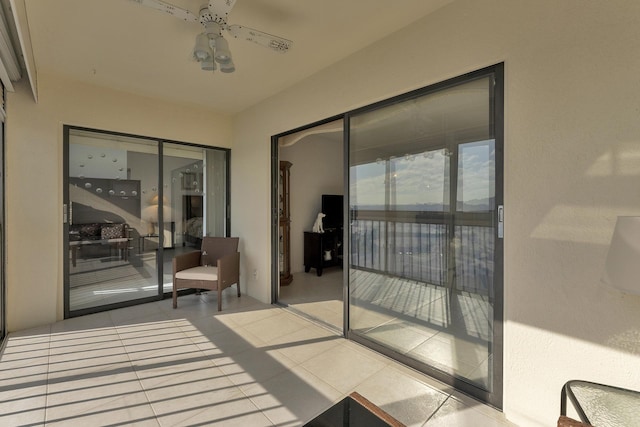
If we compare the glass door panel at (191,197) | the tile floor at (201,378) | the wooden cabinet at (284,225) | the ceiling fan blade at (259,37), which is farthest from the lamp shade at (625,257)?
the glass door panel at (191,197)

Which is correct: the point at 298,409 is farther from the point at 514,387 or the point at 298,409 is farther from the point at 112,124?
the point at 112,124

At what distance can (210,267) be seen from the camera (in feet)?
12.9

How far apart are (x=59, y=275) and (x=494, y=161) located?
4413mm

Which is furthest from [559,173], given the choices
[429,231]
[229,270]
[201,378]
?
[229,270]

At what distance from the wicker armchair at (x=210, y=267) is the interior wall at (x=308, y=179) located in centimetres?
160

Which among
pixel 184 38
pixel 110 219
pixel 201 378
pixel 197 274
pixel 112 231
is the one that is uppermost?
pixel 184 38

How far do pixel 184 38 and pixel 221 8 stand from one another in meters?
0.76

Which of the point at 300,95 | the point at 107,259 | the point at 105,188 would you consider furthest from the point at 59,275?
the point at 300,95

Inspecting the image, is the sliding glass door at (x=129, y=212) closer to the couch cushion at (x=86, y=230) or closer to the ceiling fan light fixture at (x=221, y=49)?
the couch cushion at (x=86, y=230)

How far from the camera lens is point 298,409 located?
71.8 inches

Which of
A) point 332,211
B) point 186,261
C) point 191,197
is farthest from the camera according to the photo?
point 332,211

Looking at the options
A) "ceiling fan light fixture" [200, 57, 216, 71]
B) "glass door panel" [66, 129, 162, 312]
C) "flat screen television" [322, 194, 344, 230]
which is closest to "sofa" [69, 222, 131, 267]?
"glass door panel" [66, 129, 162, 312]

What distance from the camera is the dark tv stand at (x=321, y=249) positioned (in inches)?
205

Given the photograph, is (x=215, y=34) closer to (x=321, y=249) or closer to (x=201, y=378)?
(x=201, y=378)
